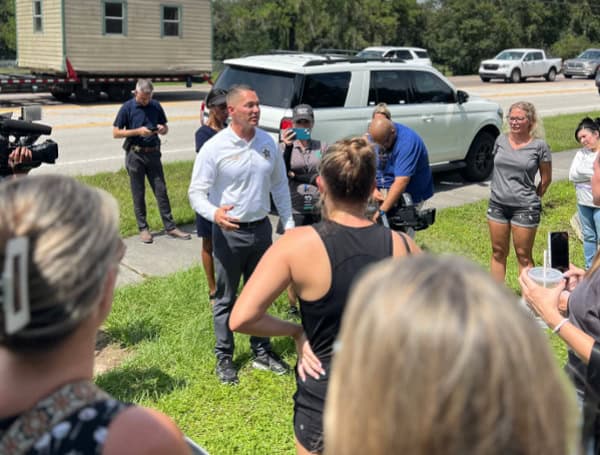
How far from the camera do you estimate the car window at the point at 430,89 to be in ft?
35.0

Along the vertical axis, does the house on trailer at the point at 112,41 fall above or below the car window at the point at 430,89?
above

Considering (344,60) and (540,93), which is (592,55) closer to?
(540,93)

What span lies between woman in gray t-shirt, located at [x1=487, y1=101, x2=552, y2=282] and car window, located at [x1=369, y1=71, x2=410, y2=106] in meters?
4.02

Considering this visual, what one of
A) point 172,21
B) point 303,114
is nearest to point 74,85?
point 172,21

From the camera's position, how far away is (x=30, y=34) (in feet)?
79.8

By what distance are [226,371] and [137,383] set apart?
62 centimetres

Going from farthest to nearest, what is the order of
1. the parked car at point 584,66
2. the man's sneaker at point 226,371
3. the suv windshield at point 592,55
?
1. the suv windshield at point 592,55
2. the parked car at point 584,66
3. the man's sneaker at point 226,371

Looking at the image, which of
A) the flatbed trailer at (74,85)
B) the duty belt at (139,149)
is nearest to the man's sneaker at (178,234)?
the duty belt at (139,149)

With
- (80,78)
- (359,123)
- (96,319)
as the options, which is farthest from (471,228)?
(80,78)

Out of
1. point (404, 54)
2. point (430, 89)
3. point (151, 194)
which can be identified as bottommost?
point (151, 194)

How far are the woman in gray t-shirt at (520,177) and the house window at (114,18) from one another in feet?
64.8

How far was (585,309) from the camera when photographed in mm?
2650

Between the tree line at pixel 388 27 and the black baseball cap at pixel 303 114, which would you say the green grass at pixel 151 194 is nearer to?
the black baseball cap at pixel 303 114

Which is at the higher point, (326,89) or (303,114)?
(326,89)
